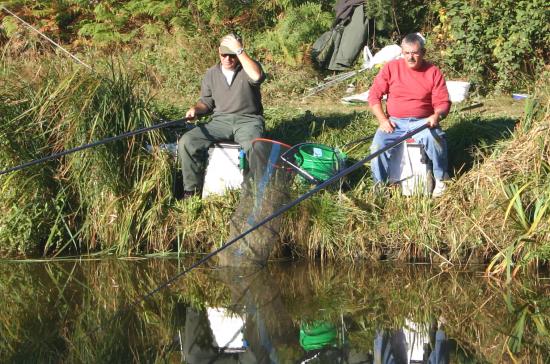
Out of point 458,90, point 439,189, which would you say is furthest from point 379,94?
point 458,90

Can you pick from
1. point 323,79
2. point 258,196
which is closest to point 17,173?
point 258,196

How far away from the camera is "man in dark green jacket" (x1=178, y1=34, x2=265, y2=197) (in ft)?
27.7

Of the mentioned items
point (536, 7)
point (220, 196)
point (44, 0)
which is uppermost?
point (44, 0)

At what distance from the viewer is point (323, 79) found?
11.7m

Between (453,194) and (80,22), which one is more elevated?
(80,22)

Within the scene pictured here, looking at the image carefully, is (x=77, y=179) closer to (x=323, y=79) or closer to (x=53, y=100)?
(x=53, y=100)

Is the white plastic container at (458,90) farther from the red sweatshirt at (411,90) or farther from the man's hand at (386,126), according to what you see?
the man's hand at (386,126)

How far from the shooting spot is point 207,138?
849cm

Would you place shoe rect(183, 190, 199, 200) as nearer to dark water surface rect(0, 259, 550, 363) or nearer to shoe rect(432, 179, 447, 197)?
dark water surface rect(0, 259, 550, 363)

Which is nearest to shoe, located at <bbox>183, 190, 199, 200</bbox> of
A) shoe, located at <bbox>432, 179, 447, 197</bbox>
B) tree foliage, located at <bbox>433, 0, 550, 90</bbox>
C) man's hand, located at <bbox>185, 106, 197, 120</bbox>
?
man's hand, located at <bbox>185, 106, 197, 120</bbox>

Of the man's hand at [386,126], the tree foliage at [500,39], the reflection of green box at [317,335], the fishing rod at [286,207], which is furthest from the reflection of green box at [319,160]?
the tree foliage at [500,39]

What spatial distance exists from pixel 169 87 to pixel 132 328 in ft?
18.0

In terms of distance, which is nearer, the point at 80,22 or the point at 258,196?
the point at 258,196

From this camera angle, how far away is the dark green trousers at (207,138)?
27.6 ft
